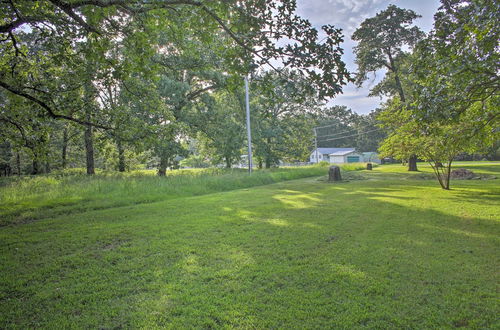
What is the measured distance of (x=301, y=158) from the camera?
3108cm

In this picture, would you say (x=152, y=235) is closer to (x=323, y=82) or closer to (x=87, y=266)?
(x=87, y=266)

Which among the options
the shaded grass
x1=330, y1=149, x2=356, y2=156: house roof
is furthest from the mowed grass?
x1=330, y1=149, x2=356, y2=156: house roof

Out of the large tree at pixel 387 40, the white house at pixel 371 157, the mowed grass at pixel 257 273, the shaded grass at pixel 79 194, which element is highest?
the large tree at pixel 387 40

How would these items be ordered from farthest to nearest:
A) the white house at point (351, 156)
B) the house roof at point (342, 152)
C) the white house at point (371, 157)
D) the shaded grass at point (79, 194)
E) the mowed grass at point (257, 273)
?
the house roof at point (342, 152) → the white house at point (351, 156) → the white house at point (371, 157) → the shaded grass at point (79, 194) → the mowed grass at point (257, 273)

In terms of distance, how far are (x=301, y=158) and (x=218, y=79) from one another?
15986 millimetres

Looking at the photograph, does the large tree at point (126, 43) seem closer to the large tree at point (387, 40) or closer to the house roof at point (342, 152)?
the large tree at point (387, 40)

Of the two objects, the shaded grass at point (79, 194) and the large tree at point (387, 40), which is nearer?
the shaded grass at point (79, 194)

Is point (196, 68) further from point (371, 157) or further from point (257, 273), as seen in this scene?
point (371, 157)

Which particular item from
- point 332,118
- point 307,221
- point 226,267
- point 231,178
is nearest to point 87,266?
point 226,267

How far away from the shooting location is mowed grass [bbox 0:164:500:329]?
258 cm

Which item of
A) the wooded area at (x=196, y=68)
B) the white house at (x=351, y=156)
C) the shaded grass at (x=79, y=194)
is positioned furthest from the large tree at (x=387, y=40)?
the white house at (x=351, y=156)

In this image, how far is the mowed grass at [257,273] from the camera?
8.46 ft

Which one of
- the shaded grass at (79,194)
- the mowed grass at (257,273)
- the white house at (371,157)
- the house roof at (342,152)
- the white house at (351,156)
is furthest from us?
the house roof at (342,152)

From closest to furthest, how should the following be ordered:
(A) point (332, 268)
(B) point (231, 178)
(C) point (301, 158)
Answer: (A) point (332, 268) < (B) point (231, 178) < (C) point (301, 158)
